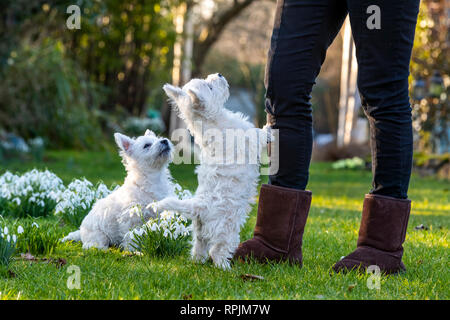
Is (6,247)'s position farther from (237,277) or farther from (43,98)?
(43,98)

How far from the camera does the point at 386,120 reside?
9.66 ft

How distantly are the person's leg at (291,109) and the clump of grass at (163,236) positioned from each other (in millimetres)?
454

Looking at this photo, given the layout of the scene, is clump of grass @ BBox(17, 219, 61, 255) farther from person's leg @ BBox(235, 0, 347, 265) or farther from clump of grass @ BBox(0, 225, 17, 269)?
person's leg @ BBox(235, 0, 347, 265)

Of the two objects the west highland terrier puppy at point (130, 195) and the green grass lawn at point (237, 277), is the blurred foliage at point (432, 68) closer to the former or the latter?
the green grass lawn at point (237, 277)

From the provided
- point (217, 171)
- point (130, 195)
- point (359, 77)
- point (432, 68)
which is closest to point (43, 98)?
point (432, 68)

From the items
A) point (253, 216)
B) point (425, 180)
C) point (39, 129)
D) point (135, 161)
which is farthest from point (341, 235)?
point (39, 129)

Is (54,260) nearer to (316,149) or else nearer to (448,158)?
(448,158)

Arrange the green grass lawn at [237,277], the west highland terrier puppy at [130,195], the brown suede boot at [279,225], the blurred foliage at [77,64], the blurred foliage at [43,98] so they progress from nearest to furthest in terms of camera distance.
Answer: the green grass lawn at [237,277], the brown suede boot at [279,225], the west highland terrier puppy at [130,195], the blurred foliage at [77,64], the blurred foliage at [43,98]

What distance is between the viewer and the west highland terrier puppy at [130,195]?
378 cm

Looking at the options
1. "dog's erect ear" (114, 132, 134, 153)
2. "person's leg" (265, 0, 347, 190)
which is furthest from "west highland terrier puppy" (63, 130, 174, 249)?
"person's leg" (265, 0, 347, 190)

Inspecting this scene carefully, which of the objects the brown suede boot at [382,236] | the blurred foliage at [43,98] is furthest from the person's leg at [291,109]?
the blurred foliage at [43,98]

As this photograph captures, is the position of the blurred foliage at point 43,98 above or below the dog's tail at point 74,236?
above

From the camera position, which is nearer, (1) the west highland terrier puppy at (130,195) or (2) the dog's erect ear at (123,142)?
(1) the west highland terrier puppy at (130,195)
